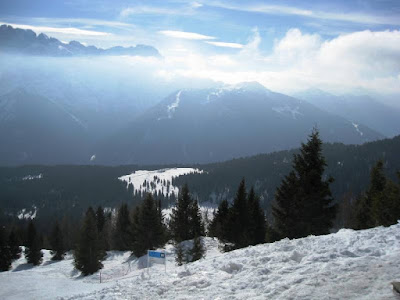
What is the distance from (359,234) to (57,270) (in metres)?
41.8

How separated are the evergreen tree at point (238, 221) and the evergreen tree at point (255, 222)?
93cm

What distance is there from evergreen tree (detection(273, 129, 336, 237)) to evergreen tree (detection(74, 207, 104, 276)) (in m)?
25.3

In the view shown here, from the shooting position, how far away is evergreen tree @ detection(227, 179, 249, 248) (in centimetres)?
4117

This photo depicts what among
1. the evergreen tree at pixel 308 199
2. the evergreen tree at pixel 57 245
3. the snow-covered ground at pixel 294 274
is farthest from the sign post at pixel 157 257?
the evergreen tree at pixel 57 245

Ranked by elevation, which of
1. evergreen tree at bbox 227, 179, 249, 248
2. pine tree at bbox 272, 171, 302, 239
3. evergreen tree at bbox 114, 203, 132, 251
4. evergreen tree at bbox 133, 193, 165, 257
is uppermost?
pine tree at bbox 272, 171, 302, 239

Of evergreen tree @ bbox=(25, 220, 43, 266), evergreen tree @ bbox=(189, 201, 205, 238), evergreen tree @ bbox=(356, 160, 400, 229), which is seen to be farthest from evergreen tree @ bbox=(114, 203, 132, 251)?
evergreen tree @ bbox=(356, 160, 400, 229)

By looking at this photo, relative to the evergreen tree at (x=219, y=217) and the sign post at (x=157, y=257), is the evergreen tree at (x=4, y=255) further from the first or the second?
the sign post at (x=157, y=257)

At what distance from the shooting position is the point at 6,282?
35906mm

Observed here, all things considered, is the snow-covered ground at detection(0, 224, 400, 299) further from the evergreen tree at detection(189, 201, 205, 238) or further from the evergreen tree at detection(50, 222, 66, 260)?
the evergreen tree at detection(50, 222, 66, 260)

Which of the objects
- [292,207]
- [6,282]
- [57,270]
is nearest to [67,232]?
[57,270]

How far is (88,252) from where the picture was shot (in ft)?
144

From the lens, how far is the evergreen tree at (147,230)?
1863 inches

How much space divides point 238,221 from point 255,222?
9.75ft

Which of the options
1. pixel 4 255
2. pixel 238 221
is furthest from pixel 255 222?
pixel 4 255
